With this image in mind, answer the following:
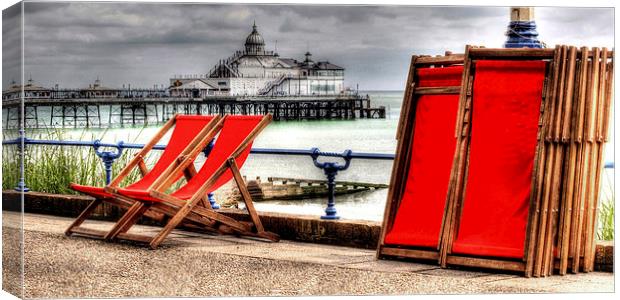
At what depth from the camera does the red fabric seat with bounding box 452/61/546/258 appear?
7336 millimetres

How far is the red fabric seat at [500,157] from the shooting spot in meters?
7.34

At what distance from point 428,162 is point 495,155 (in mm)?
516

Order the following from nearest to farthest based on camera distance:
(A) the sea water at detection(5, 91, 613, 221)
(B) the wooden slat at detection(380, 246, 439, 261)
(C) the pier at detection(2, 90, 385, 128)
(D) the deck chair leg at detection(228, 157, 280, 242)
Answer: (B) the wooden slat at detection(380, 246, 439, 261) < (D) the deck chair leg at detection(228, 157, 280, 242) < (C) the pier at detection(2, 90, 385, 128) < (A) the sea water at detection(5, 91, 613, 221)

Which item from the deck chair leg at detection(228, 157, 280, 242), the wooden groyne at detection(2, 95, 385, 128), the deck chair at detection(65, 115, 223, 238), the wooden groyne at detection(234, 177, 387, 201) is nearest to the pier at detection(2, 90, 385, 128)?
the wooden groyne at detection(2, 95, 385, 128)

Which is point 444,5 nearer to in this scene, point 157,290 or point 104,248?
point 157,290

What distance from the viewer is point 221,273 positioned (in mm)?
7484

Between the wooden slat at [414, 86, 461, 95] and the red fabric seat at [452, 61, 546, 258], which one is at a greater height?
the wooden slat at [414, 86, 461, 95]

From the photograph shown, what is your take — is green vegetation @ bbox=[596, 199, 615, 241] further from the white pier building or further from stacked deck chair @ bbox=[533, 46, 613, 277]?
→ the white pier building

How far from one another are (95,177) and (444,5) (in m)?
6.23

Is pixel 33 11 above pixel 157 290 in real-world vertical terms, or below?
above

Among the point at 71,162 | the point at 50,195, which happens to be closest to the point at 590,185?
the point at 50,195

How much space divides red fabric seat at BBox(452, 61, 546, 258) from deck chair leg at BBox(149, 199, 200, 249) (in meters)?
2.16

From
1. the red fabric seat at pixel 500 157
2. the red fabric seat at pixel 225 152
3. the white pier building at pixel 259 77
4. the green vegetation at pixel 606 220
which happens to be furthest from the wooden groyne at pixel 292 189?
the red fabric seat at pixel 500 157

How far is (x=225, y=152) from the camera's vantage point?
8828mm
